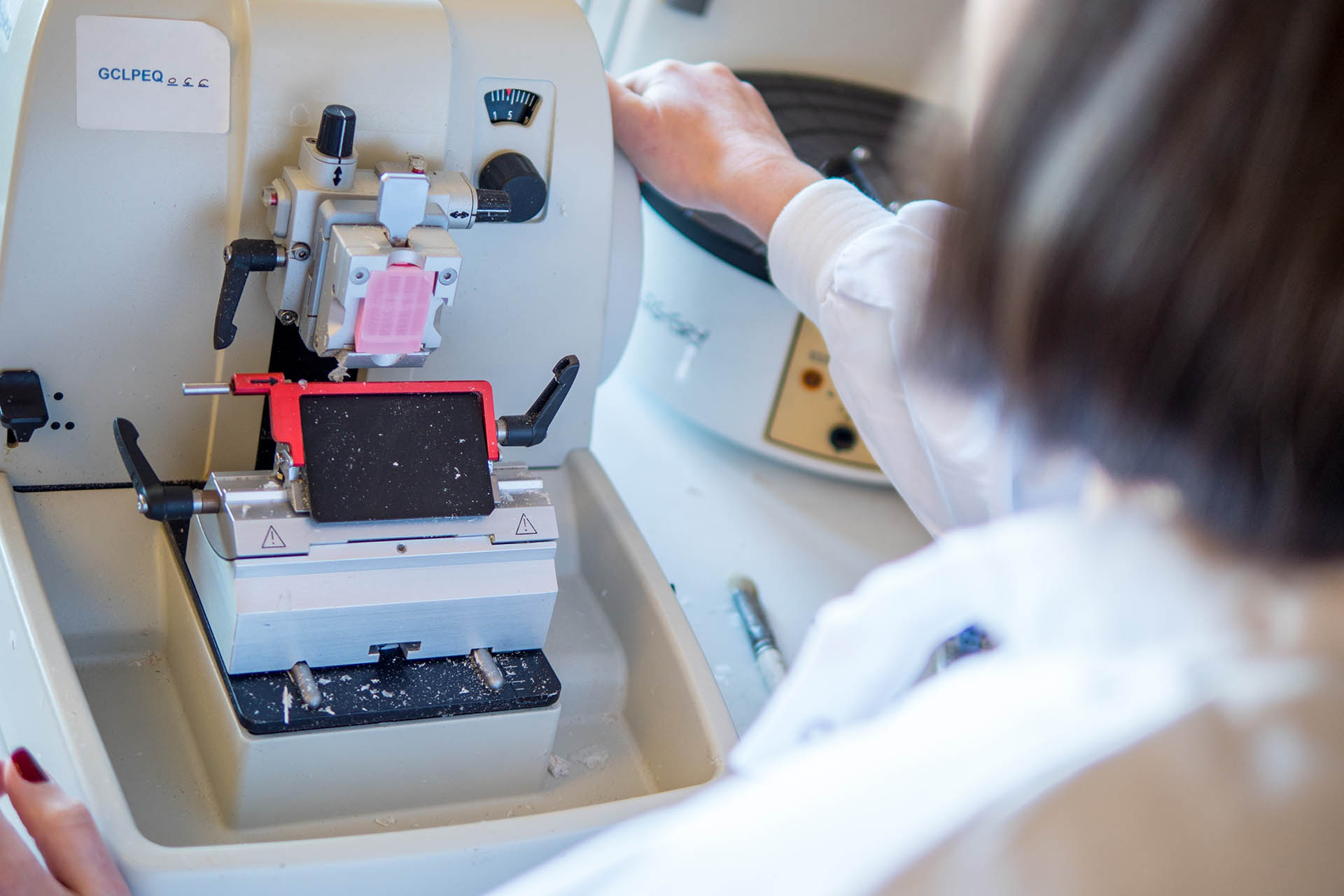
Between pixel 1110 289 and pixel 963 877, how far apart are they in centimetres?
21

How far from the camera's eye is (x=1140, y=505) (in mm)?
508

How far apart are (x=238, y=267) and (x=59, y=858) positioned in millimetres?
424

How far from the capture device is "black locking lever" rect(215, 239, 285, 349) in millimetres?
897

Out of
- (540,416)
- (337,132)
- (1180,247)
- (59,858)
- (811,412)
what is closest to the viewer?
(1180,247)

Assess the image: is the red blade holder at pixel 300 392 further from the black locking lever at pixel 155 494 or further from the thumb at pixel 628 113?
the thumb at pixel 628 113

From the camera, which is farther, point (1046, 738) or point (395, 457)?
point (395, 457)

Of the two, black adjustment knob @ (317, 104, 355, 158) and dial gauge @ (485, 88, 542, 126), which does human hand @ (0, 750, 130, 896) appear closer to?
black adjustment knob @ (317, 104, 355, 158)

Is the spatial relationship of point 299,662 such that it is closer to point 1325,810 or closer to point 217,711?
point 217,711

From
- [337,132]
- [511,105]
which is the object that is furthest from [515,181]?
[337,132]

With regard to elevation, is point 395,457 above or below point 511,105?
below

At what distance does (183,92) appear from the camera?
904 mm

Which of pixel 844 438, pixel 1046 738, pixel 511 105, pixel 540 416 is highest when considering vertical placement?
pixel 511 105

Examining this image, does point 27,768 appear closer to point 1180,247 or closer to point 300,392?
point 300,392

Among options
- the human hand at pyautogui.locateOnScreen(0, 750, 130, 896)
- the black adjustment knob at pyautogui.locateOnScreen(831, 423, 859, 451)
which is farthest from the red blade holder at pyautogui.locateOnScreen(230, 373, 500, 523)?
the black adjustment knob at pyautogui.locateOnScreen(831, 423, 859, 451)
